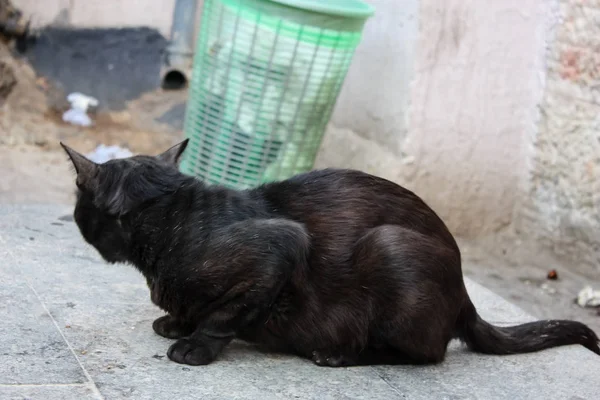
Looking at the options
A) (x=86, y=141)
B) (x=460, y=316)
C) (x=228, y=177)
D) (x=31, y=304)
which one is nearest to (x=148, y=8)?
(x=86, y=141)

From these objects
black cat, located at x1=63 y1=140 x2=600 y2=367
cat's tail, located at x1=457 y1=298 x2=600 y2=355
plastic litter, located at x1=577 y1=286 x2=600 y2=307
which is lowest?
plastic litter, located at x1=577 y1=286 x2=600 y2=307

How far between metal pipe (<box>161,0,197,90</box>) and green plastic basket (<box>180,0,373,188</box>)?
1694 mm

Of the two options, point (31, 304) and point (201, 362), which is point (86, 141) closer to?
point (31, 304)

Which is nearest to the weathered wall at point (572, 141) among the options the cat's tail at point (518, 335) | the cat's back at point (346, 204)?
the cat's tail at point (518, 335)

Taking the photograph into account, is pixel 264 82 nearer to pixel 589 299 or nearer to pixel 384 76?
pixel 384 76

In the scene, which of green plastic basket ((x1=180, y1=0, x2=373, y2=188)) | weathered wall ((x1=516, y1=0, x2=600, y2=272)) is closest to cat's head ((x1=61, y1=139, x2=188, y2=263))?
green plastic basket ((x1=180, y1=0, x2=373, y2=188))

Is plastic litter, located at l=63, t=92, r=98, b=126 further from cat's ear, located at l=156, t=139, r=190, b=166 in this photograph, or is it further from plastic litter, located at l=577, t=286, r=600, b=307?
plastic litter, located at l=577, t=286, r=600, b=307

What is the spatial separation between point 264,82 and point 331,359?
2.14 meters

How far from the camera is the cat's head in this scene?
249 centimetres

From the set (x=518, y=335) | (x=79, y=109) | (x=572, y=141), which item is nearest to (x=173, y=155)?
(x=518, y=335)

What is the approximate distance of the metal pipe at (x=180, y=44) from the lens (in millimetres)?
6219

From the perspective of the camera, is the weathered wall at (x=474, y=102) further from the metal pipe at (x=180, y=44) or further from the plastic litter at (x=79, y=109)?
the plastic litter at (x=79, y=109)

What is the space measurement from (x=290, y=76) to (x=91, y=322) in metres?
2.07

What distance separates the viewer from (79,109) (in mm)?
5957
